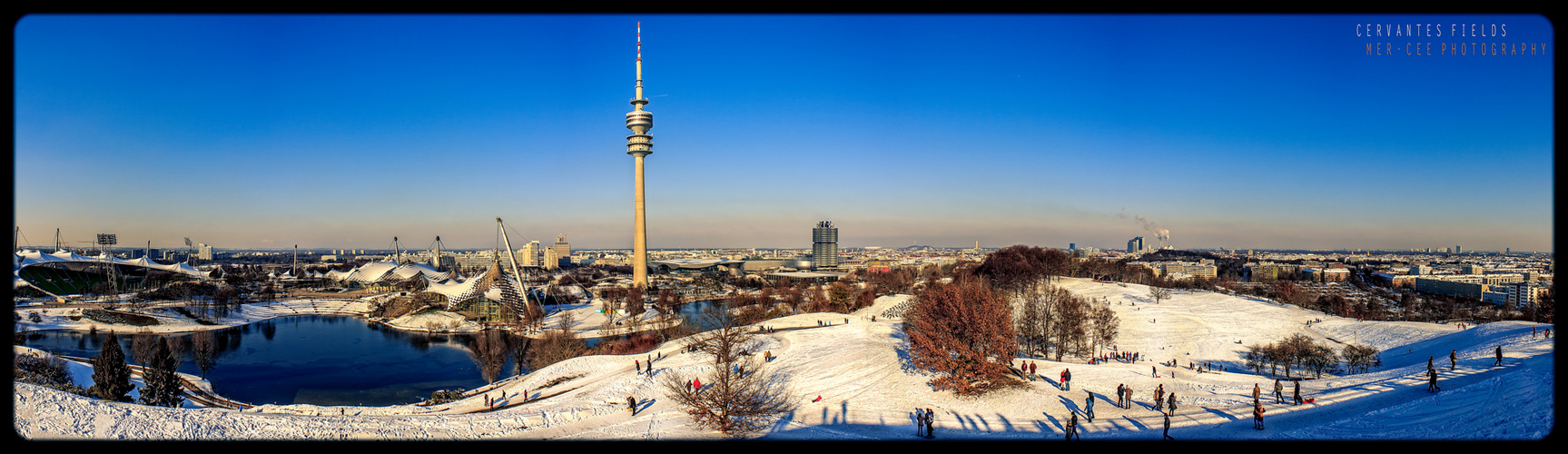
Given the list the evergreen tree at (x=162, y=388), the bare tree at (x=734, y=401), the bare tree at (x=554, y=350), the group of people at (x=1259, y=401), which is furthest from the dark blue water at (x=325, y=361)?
the group of people at (x=1259, y=401)

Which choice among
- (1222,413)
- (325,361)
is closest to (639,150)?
(325,361)

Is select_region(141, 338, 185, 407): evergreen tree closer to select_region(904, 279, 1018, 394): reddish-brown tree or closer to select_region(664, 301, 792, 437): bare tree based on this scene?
select_region(664, 301, 792, 437): bare tree

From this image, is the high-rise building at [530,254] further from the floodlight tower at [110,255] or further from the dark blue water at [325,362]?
the dark blue water at [325,362]

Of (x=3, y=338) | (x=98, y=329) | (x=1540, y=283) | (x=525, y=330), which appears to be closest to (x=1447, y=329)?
(x=3, y=338)

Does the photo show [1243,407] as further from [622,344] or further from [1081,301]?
[622,344]

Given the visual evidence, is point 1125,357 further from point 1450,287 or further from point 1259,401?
point 1450,287

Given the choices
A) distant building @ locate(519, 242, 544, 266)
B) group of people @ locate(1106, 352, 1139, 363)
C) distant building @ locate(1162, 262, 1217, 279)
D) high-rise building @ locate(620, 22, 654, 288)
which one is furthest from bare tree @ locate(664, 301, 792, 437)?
distant building @ locate(519, 242, 544, 266)
